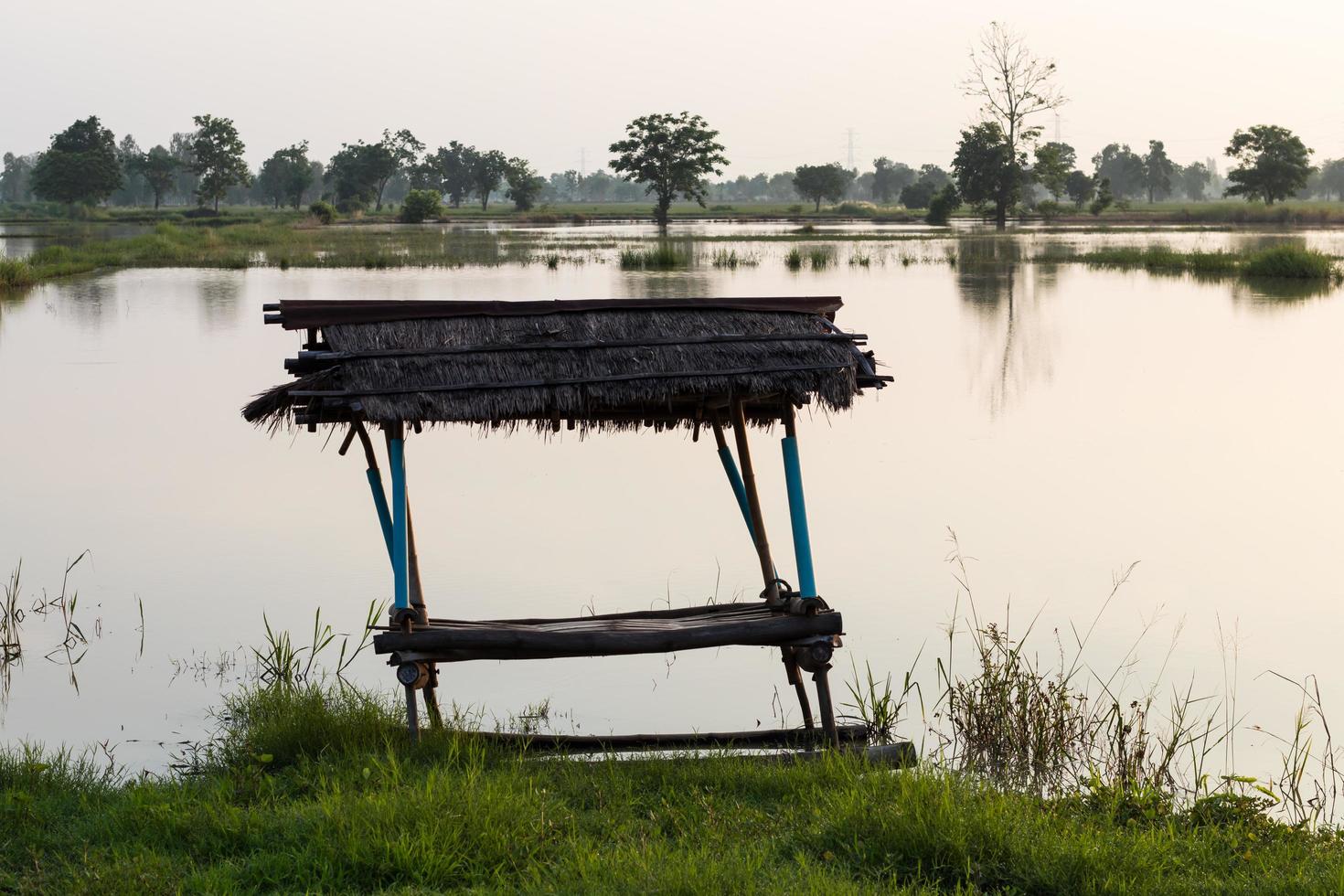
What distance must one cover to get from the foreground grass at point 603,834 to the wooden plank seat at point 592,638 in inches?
15.7

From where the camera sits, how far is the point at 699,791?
5086 mm

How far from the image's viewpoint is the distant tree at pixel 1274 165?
2958 inches

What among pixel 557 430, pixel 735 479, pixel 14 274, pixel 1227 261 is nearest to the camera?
pixel 557 430

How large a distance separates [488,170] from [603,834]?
105 metres

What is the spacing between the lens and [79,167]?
81625mm

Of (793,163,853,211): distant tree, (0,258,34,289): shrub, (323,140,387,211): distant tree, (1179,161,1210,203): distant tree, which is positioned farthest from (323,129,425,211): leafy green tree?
(1179,161,1210,203): distant tree

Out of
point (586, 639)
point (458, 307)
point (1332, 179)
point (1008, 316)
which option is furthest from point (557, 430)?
point (1332, 179)

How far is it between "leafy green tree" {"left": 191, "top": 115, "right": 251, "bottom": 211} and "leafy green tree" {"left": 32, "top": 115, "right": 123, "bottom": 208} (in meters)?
5.17

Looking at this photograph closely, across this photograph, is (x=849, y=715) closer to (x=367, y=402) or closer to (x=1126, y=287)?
(x=367, y=402)

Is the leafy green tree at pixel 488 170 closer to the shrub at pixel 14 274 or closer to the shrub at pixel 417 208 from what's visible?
the shrub at pixel 417 208

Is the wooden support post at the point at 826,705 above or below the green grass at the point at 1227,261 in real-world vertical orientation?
below

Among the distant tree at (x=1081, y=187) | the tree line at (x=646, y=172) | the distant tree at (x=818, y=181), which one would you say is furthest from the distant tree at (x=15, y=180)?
the distant tree at (x=1081, y=187)

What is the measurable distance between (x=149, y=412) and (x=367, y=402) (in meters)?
11.2

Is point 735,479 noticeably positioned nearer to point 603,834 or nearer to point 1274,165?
point 603,834
